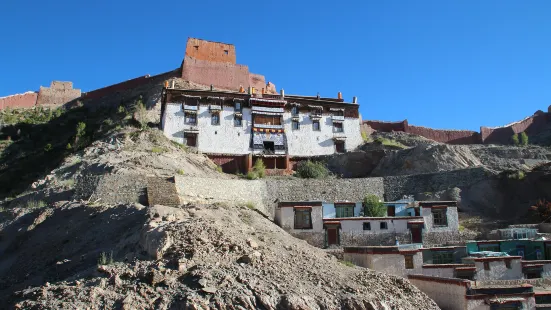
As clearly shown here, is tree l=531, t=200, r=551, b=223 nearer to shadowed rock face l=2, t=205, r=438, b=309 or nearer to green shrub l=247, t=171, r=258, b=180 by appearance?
shadowed rock face l=2, t=205, r=438, b=309

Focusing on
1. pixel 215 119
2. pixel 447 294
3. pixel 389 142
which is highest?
pixel 215 119

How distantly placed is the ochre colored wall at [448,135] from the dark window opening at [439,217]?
20.5 metres

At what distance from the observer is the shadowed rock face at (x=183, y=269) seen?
12.2 m

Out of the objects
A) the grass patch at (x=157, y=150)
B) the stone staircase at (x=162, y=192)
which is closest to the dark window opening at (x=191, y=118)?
the grass patch at (x=157, y=150)

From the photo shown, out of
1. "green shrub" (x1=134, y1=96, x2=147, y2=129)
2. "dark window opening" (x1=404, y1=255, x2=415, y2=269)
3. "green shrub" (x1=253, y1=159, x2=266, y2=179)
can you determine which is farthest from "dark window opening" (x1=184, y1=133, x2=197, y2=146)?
"dark window opening" (x1=404, y1=255, x2=415, y2=269)

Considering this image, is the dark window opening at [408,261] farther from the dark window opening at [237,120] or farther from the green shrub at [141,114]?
the green shrub at [141,114]

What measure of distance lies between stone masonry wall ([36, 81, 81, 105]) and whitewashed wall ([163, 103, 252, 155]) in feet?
86.4

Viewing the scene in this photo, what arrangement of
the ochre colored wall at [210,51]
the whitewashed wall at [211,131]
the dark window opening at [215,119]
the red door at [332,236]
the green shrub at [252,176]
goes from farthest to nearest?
the ochre colored wall at [210,51] → the dark window opening at [215,119] → the whitewashed wall at [211,131] → the green shrub at [252,176] → the red door at [332,236]

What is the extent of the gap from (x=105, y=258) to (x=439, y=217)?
683 inches

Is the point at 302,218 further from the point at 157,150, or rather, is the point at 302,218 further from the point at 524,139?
the point at 524,139

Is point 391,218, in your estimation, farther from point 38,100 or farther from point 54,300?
point 38,100

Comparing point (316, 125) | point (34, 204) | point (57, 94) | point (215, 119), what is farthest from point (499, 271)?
point (57, 94)

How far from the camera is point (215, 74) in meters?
45.9

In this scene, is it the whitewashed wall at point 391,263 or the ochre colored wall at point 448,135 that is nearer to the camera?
the whitewashed wall at point 391,263
